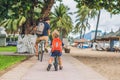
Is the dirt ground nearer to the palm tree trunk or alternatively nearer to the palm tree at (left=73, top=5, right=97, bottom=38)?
the palm tree trunk

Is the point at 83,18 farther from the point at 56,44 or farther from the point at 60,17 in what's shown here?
the point at 56,44

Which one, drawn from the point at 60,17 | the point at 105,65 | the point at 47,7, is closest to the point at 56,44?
the point at 105,65

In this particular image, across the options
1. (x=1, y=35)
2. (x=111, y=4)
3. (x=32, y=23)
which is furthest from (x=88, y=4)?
(x=1, y=35)

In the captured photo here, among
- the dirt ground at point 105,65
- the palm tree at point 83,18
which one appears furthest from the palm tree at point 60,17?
the dirt ground at point 105,65

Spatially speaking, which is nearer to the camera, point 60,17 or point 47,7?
point 47,7

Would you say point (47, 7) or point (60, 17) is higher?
point (60, 17)

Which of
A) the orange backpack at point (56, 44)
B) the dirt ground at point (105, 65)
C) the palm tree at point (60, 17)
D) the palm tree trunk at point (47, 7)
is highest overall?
the palm tree at point (60, 17)

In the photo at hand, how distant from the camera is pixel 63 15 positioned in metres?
113

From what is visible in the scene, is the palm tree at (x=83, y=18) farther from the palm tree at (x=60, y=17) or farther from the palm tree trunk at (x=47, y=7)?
the palm tree trunk at (x=47, y=7)

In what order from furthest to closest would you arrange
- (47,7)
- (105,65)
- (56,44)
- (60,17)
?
(60,17), (47,7), (105,65), (56,44)

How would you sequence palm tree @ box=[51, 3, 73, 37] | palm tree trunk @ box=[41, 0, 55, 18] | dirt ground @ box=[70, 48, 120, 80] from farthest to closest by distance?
palm tree @ box=[51, 3, 73, 37] < palm tree trunk @ box=[41, 0, 55, 18] < dirt ground @ box=[70, 48, 120, 80]

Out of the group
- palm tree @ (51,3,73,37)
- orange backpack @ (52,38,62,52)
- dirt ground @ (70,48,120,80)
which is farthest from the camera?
palm tree @ (51,3,73,37)

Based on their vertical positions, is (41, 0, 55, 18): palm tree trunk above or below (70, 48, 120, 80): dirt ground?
above

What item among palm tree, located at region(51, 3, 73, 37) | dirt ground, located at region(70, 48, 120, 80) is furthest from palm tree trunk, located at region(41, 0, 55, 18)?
palm tree, located at region(51, 3, 73, 37)
